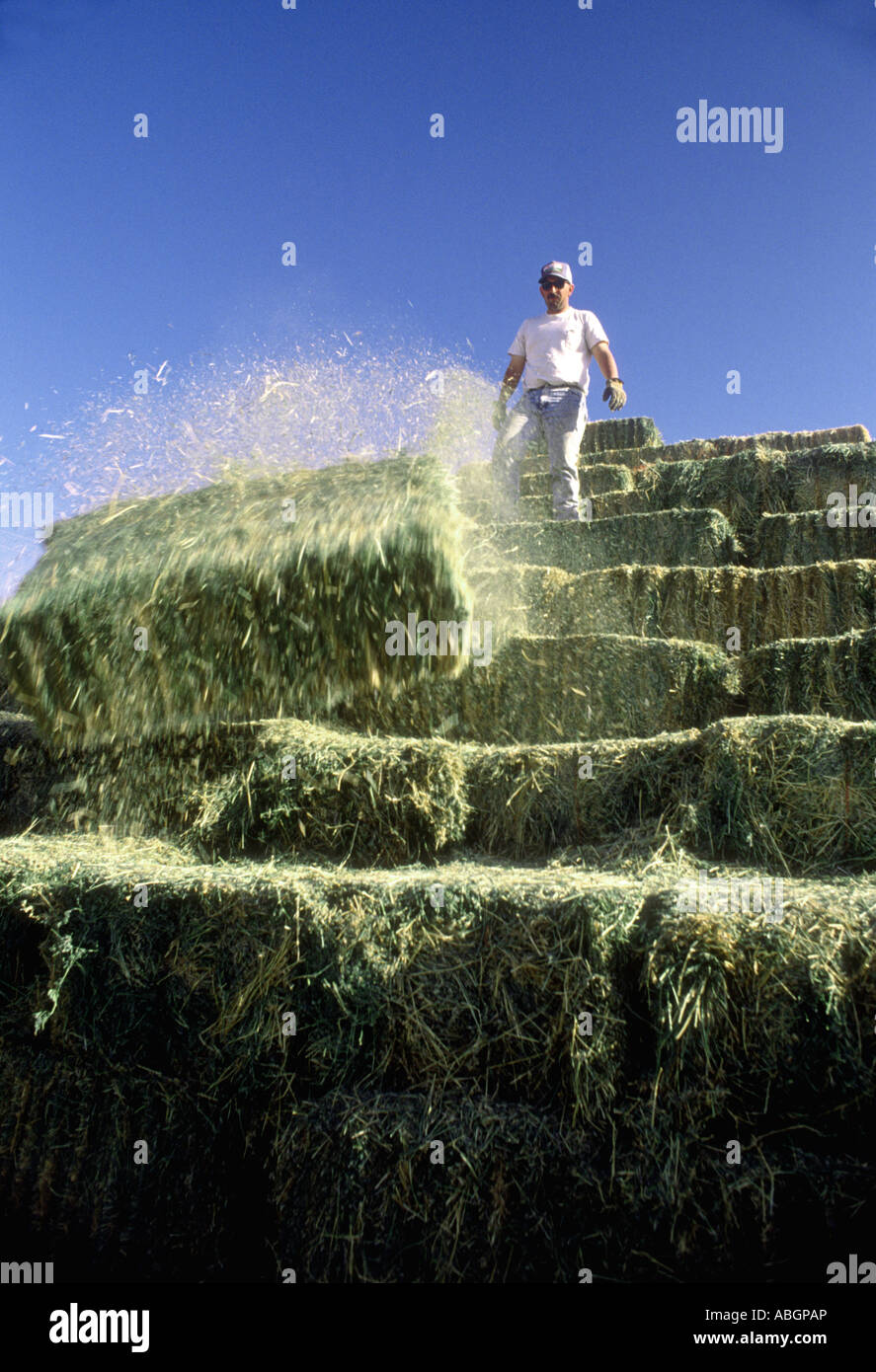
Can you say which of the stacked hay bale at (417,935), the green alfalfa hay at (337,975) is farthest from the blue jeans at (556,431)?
the green alfalfa hay at (337,975)

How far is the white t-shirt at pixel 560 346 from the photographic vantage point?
6137mm

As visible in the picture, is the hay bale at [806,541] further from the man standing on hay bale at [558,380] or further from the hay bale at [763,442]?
the hay bale at [763,442]

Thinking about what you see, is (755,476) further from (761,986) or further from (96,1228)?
(96,1228)

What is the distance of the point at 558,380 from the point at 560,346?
0.78ft

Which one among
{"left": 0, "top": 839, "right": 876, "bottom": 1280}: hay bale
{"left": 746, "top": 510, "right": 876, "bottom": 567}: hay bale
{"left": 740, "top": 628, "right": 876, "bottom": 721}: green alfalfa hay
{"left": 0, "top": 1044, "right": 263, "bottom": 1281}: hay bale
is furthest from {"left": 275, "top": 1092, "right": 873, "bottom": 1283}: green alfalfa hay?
{"left": 746, "top": 510, "right": 876, "bottom": 567}: hay bale

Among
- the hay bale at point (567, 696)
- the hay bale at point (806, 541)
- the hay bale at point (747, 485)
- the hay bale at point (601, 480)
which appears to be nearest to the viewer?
the hay bale at point (567, 696)

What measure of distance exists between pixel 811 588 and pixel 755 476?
92.7 inches

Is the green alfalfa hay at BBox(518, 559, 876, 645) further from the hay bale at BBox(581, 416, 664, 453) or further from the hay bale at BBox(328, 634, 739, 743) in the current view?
the hay bale at BBox(581, 416, 664, 453)

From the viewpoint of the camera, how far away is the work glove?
5980 mm

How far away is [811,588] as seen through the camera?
472 centimetres

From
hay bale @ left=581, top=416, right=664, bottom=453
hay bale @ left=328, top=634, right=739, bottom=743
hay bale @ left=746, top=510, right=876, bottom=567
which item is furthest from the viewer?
hay bale @ left=581, top=416, right=664, bottom=453

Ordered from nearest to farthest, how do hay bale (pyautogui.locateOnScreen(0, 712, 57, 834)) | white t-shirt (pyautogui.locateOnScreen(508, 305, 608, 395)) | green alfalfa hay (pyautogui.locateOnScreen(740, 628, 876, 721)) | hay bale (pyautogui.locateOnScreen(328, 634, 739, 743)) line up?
1. green alfalfa hay (pyautogui.locateOnScreen(740, 628, 876, 721))
2. hay bale (pyautogui.locateOnScreen(328, 634, 739, 743))
3. hay bale (pyautogui.locateOnScreen(0, 712, 57, 834))
4. white t-shirt (pyautogui.locateOnScreen(508, 305, 608, 395))

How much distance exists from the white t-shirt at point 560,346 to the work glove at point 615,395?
0.83 ft

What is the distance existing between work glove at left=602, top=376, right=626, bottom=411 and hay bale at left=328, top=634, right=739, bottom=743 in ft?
8.64
